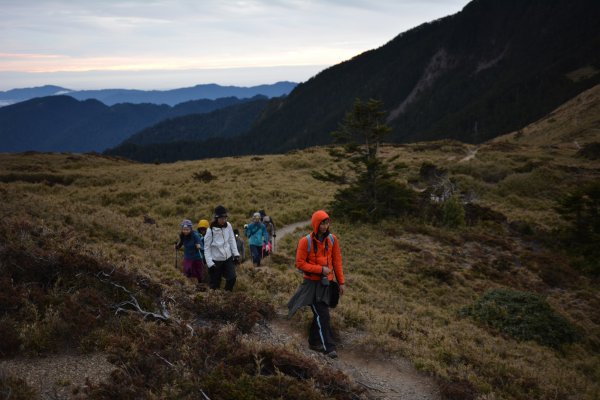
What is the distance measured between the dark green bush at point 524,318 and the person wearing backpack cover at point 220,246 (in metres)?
6.99

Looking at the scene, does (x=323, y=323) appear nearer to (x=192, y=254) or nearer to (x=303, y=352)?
(x=303, y=352)

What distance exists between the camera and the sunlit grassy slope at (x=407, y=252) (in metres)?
8.05

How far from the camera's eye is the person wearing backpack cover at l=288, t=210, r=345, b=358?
6.64m

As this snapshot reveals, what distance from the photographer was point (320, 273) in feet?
21.9

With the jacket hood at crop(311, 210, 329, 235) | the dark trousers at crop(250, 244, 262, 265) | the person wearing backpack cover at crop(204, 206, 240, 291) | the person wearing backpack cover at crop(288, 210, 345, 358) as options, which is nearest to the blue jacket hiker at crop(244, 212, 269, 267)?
the dark trousers at crop(250, 244, 262, 265)

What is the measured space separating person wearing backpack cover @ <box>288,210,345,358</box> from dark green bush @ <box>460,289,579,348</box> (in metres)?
6.07

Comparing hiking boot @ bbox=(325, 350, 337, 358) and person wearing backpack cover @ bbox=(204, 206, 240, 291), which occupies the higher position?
person wearing backpack cover @ bbox=(204, 206, 240, 291)

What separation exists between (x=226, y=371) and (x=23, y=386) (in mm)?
2317

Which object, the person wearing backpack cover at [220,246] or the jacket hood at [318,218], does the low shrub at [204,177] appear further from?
the jacket hood at [318,218]

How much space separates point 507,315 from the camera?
11.1 m

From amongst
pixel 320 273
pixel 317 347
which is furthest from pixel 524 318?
pixel 320 273

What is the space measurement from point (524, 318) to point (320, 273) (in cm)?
749

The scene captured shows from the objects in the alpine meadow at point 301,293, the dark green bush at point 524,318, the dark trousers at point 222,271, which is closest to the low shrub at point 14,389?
the alpine meadow at point 301,293

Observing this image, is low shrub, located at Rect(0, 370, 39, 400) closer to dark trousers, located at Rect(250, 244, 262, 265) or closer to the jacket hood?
the jacket hood
